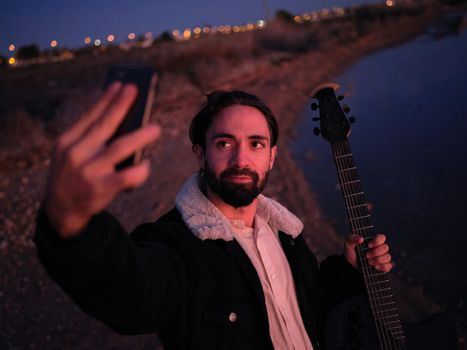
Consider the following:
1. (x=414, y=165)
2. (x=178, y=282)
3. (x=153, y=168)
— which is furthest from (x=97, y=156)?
(x=414, y=165)

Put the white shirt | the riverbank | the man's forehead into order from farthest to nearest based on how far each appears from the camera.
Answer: the riverbank → the man's forehead → the white shirt

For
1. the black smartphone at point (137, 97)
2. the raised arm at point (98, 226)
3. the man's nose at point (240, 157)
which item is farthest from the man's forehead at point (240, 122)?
the black smartphone at point (137, 97)

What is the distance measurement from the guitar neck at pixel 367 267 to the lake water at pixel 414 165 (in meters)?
2.00

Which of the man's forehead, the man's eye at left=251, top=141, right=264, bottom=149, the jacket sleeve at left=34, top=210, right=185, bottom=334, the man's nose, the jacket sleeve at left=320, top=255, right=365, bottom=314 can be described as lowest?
the jacket sleeve at left=320, top=255, right=365, bottom=314

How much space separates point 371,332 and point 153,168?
658 centimetres

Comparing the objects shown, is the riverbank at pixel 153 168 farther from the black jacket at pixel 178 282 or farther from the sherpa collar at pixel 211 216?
the sherpa collar at pixel 211 216

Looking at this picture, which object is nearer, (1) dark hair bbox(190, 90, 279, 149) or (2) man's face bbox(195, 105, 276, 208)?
(2) man's face bbox(195, 105, 276, 208)

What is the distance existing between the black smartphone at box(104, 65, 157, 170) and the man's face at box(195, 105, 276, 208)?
1.28 meters

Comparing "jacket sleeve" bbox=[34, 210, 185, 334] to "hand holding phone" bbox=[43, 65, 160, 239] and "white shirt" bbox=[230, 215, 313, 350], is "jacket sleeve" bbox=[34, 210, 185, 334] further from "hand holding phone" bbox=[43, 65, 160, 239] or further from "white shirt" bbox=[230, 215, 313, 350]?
"white shirt" bbox=[230, 215, 313, 350]

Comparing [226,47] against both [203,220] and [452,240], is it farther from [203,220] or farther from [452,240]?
[203,220]

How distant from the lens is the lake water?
4.54 m

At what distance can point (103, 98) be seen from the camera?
841mm

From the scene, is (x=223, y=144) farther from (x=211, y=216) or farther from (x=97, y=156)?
(x=97, y=156)

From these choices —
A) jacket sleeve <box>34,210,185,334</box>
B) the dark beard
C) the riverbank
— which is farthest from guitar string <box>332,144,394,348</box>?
the riverbank
